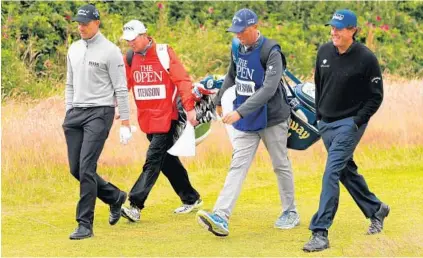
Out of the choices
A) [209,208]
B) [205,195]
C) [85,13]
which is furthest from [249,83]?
[205,195]

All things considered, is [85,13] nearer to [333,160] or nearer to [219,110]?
[219,110]

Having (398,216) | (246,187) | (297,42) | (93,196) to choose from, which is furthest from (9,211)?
(297,42)

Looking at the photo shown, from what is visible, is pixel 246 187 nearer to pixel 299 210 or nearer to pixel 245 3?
pixel 299 210

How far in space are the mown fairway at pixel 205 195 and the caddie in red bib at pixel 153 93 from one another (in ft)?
1.42

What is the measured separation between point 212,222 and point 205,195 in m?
2.70

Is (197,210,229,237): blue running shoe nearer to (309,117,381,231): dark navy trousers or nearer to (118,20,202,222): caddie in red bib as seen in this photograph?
(309,117,381,231): dark navy trousers

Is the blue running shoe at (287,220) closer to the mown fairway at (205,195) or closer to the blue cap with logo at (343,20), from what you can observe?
the mown fairway at (205,195)

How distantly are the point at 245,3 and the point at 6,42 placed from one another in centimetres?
515

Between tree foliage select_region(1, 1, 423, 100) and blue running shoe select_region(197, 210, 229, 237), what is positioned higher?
blue running shoe select_region(197, 210, 229, 237)

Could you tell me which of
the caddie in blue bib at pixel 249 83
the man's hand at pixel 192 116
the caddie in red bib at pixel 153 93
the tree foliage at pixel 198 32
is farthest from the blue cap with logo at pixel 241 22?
the tree foliage at pixel 198 32

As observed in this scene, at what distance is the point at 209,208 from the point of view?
35.7ft

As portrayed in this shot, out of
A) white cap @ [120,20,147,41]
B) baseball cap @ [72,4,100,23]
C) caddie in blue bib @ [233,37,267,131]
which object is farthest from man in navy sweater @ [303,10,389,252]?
baseball cap @ [72,4,100,23]

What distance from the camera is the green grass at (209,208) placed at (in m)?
8.81

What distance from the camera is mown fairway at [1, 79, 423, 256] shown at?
8906 millimetres
